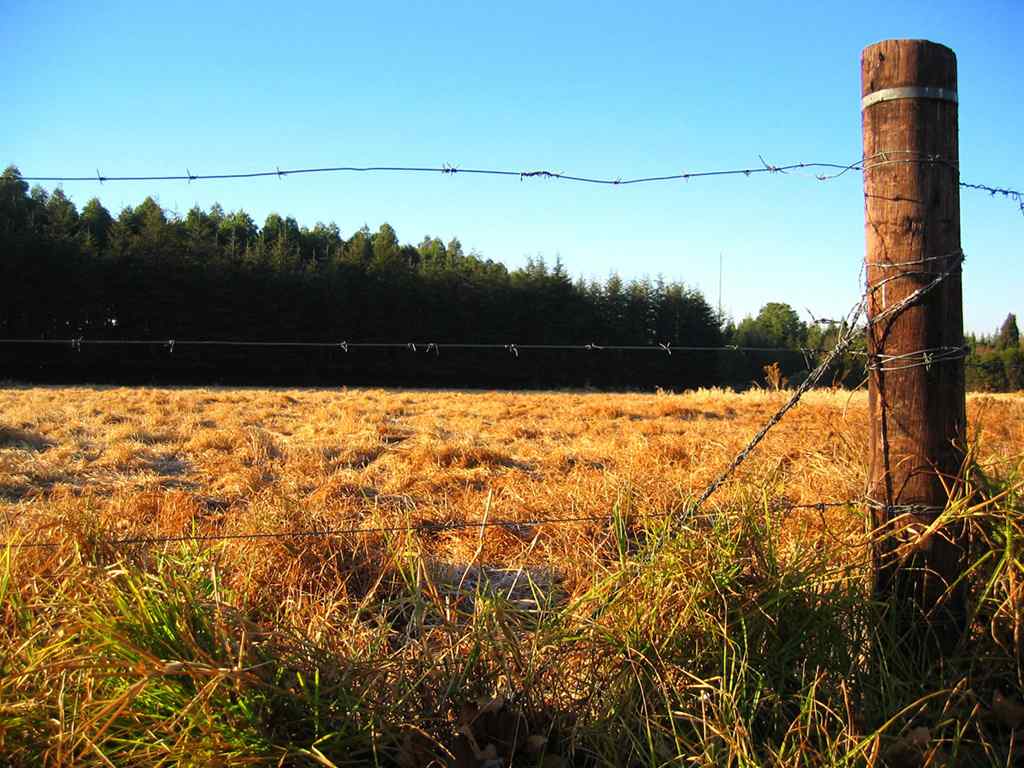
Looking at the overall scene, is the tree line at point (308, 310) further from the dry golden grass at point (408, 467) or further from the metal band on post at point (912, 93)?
the metal band on post at point (912, 93)

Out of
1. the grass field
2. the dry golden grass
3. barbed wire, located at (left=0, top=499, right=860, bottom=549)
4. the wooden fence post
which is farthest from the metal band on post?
A: barbed wire, located at (left=0, top=499, right=860, bottom=549)

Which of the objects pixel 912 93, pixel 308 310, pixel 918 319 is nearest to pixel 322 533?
pixel 918 319

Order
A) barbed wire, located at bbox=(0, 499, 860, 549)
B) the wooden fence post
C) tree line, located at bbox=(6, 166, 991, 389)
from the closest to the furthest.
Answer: the wooden fence post, barbed wire, located at bbox=(0, 499, 860, 549), tree line, located at bbox=(6, 166, 991, 389)

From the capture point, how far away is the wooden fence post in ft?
7.59

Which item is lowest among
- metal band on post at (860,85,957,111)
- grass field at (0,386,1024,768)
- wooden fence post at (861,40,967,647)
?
grass field at (0,386,1024,768)

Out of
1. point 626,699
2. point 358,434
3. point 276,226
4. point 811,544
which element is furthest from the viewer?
point 276,226

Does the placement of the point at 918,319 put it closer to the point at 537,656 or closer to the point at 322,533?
the point at 537,656

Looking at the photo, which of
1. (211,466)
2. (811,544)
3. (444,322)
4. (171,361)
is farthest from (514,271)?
(811,544)

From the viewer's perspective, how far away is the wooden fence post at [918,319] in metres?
2.31

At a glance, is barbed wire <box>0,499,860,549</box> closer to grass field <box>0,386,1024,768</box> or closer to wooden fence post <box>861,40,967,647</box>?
grass field <box>0,386,1024,768</box>

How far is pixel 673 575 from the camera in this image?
220 cm

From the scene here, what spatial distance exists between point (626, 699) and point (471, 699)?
0.43 metres

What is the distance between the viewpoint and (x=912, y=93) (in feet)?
7.63

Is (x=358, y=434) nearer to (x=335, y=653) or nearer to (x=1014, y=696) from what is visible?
(x=335, y=653)
